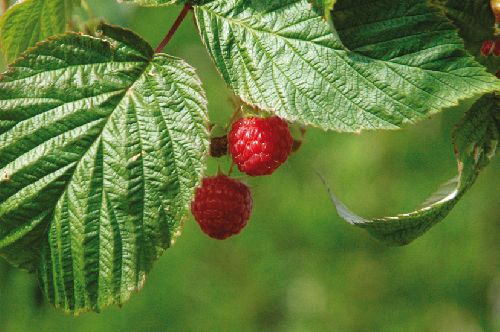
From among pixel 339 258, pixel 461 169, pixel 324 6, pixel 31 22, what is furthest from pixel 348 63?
pixel 339 258

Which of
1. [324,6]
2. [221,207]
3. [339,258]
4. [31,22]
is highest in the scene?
[324,6]

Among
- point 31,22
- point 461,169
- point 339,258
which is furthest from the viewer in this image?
point 339,258

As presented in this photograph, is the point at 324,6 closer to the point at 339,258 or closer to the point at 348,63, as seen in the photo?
the point at 348,63

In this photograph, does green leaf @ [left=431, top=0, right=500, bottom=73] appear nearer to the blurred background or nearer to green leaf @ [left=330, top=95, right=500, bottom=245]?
green leaf @ [left=330, top=95, right=500, bottom=245]

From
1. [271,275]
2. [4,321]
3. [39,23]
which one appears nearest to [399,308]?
[271,275]

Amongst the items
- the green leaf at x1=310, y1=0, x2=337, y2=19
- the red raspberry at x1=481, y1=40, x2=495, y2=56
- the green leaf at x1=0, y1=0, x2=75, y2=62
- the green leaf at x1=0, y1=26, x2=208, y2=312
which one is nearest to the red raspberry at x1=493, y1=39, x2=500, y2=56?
the red raspberry at x1=481, y1=40, x2=495, y2=56
